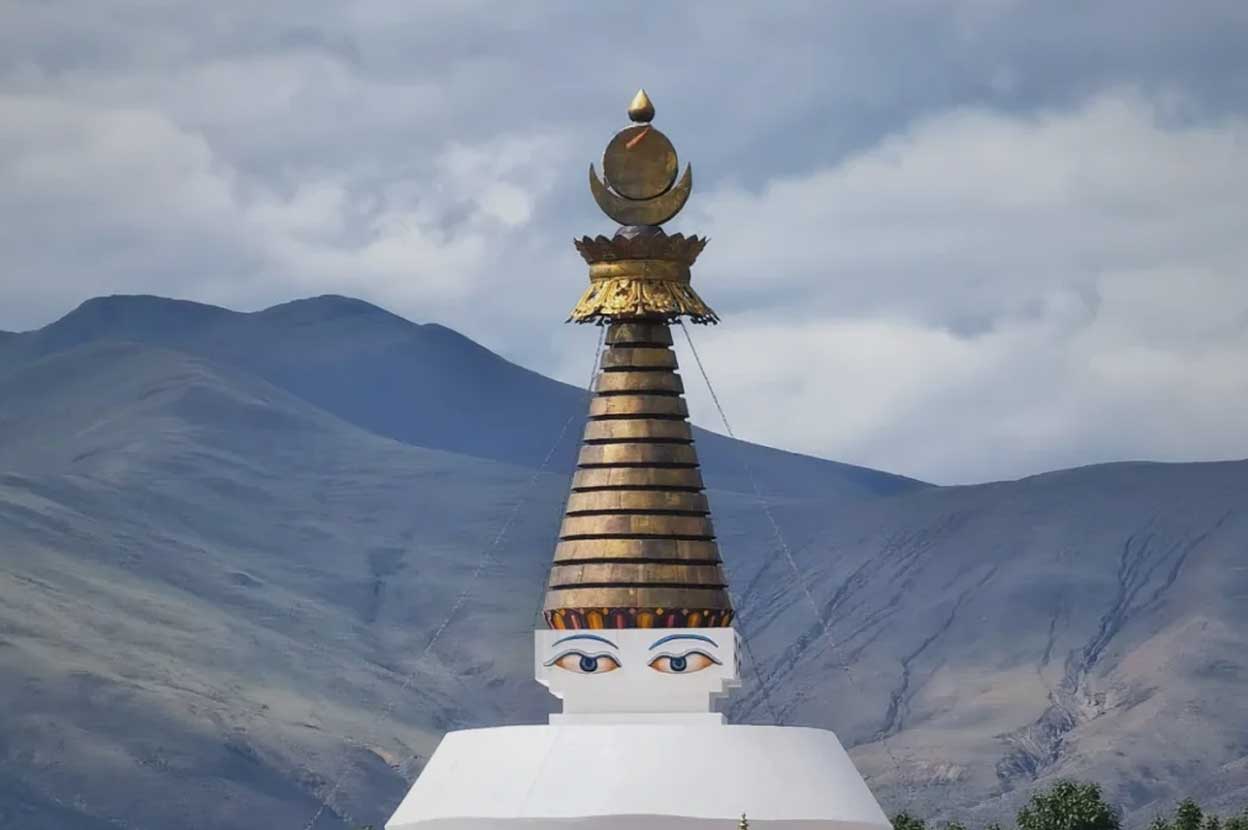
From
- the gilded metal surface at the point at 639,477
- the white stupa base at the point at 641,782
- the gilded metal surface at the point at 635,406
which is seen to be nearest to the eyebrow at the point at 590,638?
the white stupa base at the point at 641,782

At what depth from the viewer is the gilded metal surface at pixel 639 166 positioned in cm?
3481

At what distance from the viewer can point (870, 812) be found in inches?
1315

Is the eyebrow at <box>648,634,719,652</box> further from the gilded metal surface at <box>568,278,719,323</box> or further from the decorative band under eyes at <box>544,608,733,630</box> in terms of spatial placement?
the gilded metal surface at <box>568,278,719,323</box>

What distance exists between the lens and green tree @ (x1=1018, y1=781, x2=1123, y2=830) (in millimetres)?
48938

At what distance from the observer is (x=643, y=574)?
111 feet

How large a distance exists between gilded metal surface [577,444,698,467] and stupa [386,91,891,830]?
0.05 feet

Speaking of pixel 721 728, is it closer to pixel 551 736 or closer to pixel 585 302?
pixel 551 736

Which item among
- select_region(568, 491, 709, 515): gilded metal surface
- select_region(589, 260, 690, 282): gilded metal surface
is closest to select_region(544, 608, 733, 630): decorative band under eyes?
select_region(568, 491, 709, 515): gilded metal surface

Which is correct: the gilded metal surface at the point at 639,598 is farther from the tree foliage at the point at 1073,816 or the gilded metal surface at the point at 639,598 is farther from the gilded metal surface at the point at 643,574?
the tree foliage at the point at 1073,816

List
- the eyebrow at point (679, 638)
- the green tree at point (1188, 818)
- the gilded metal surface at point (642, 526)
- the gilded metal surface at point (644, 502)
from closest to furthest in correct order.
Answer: the eyebrow at point (679, 638) → the gilded metal surface at point (642, 526) → the gilded metal surface at point (644, 502) → the green tree at point (1188, 818)

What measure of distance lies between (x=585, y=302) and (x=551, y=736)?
15.8 feet

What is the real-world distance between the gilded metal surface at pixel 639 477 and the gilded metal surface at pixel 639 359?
1.18 m

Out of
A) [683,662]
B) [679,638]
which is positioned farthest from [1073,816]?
[679,638]

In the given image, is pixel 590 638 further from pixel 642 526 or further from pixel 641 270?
pixel 641 270
